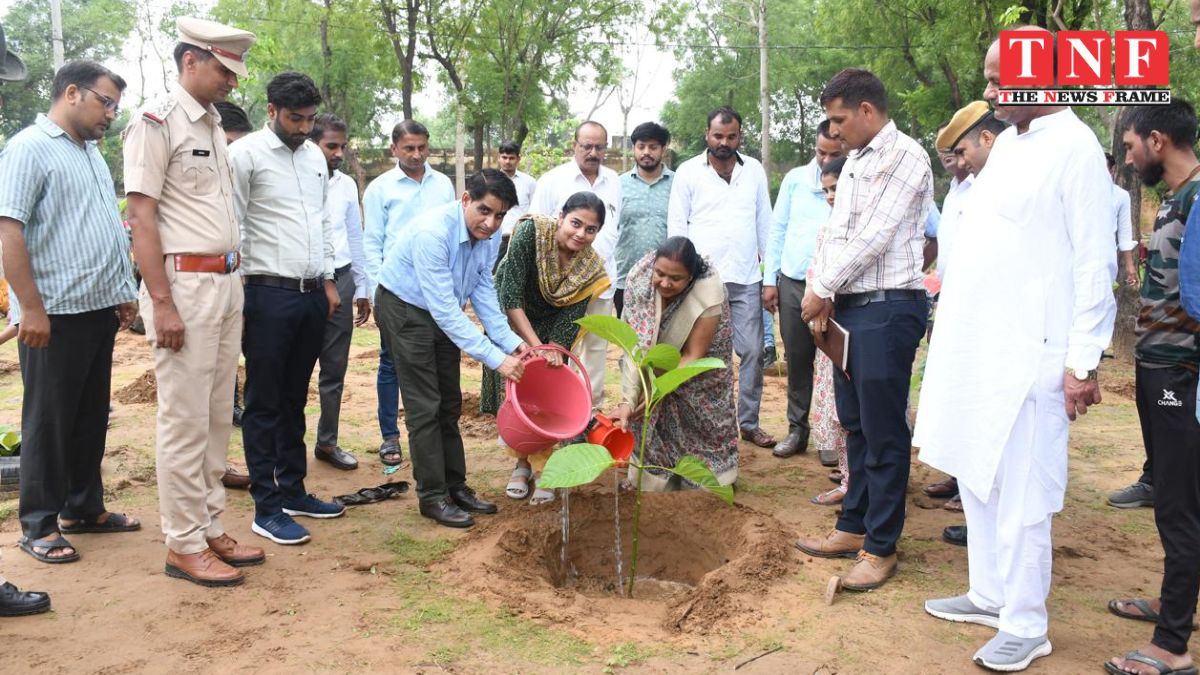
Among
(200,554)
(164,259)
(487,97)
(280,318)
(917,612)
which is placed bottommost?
(917,612)

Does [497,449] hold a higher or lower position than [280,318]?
lower

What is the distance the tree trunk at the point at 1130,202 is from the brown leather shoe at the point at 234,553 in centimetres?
733

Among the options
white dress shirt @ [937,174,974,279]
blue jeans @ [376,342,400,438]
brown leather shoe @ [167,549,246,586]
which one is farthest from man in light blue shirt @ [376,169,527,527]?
white dress shirt @ [937,174,974,279]

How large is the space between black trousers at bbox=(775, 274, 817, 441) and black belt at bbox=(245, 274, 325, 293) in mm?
2765

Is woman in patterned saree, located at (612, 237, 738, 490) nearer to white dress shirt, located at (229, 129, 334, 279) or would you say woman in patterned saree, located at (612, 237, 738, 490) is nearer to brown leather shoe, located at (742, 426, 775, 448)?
brown leather shoe, located at (742, 426, 775, 448)

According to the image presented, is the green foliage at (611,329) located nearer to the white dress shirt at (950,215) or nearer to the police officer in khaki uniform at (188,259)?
the police officer in khaki uniform at (188,259)

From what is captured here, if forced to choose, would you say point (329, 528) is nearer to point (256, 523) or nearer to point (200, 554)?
point (256, 523)

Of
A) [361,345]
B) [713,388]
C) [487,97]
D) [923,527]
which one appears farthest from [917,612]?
[487,97]

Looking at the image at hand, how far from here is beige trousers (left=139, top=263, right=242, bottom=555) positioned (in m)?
3.44

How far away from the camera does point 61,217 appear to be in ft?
12.3

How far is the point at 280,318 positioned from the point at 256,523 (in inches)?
37.1

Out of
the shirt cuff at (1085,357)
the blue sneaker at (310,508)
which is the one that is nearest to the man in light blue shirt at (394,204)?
the blue sneaker at (310,508)

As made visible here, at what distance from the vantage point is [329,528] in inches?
168

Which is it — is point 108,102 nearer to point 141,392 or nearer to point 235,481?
point 235,481
